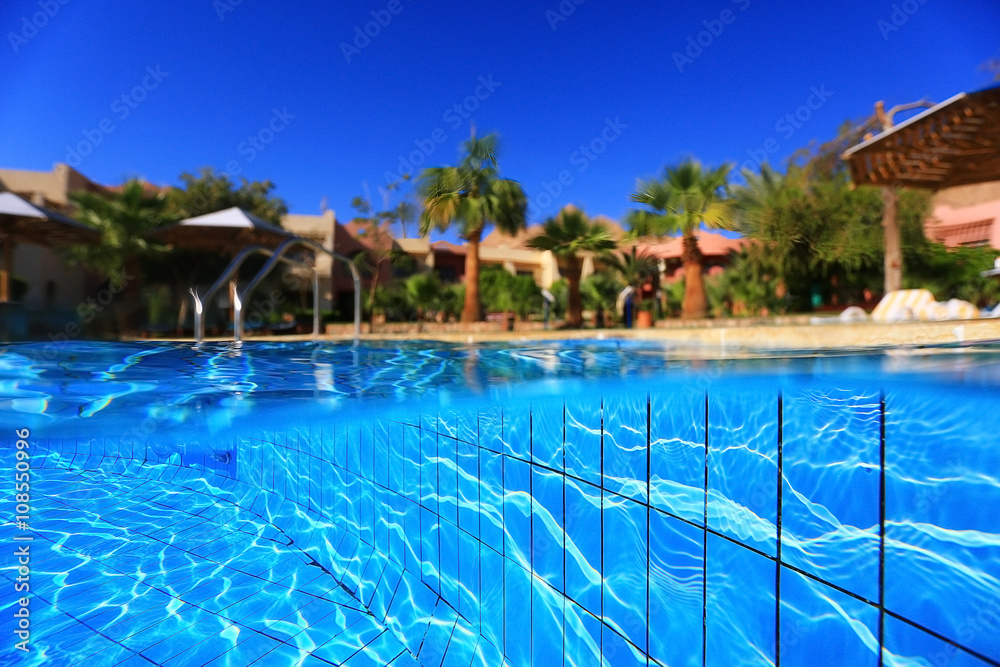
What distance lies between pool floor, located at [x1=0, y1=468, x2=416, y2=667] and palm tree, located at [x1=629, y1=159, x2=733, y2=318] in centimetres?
740

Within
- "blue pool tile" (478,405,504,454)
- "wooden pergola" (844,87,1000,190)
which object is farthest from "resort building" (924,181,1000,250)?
"blue pool tile" (478,405,504,454)

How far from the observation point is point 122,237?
12.6 m

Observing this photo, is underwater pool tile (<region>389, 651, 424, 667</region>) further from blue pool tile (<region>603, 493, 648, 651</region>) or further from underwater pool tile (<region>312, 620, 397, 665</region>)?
blue pool tile (<region>603, 493, 648, 651</region>)

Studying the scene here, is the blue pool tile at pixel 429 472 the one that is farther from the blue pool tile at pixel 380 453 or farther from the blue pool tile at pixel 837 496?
the blue pool tile at pixel 837 496

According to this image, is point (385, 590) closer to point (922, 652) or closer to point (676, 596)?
point (676, 596)

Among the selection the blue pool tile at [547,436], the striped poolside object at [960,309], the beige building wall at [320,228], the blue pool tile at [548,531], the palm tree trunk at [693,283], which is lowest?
the blue pool tile at [548,531]

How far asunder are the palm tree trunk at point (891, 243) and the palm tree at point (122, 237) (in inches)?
575

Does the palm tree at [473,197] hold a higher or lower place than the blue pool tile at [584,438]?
higher

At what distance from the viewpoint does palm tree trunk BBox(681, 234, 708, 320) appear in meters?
10.4

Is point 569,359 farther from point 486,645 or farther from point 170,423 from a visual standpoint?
point 170,423

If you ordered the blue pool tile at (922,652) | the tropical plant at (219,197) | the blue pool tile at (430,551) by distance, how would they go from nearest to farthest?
1. the blue pool tile at (922,652)
2. the blue pool tile at (430,551)
3. the tropical plant at (219,197)

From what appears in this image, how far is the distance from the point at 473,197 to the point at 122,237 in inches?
374

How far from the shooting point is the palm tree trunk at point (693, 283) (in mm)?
10430

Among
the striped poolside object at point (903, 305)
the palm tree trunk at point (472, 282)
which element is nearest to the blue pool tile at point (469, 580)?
the palm tree trunk at point (472, 282)
